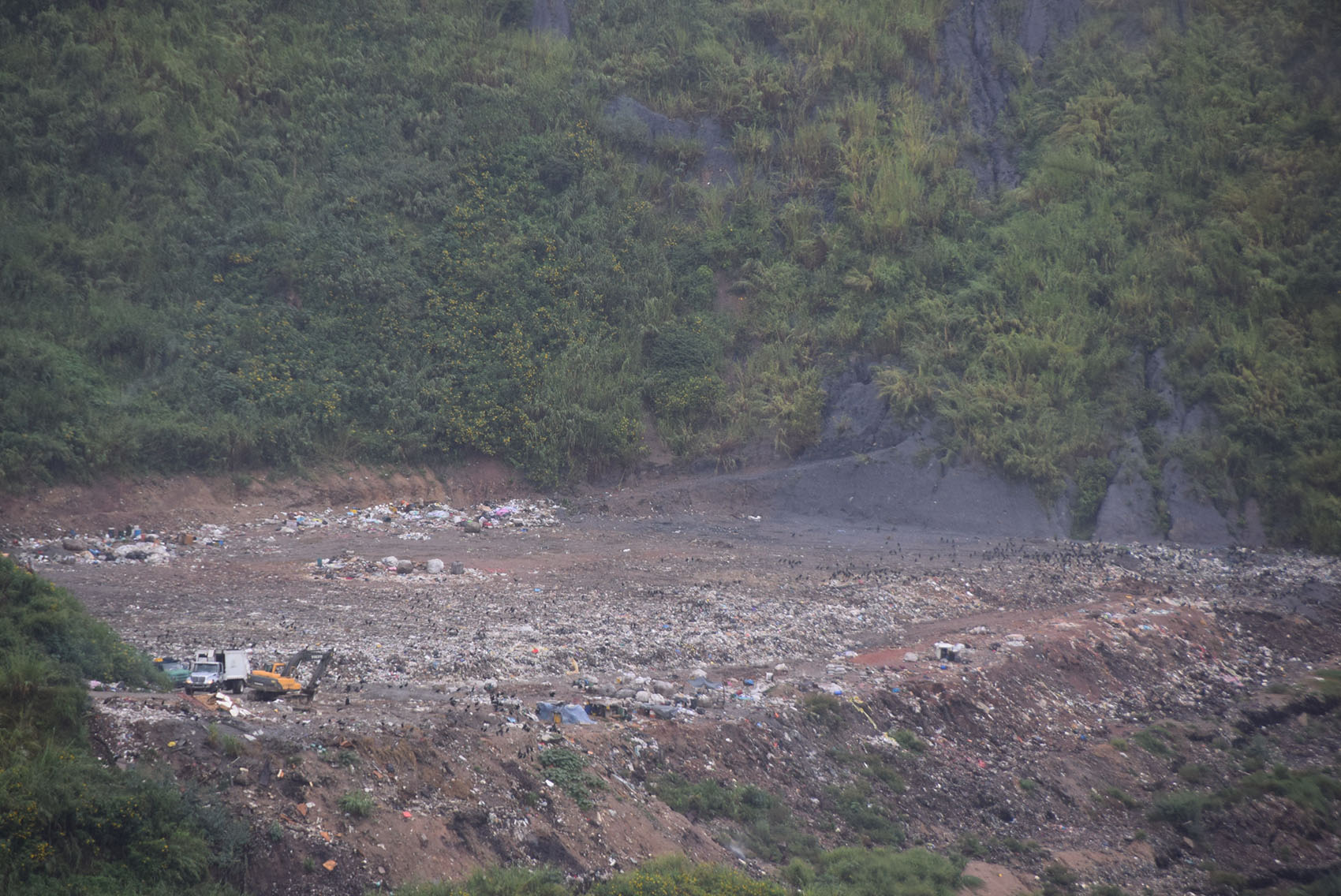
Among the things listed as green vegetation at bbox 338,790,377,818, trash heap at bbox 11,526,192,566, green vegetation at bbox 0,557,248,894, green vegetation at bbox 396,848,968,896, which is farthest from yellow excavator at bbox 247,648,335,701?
trash heap at bbox 11,526,192,566

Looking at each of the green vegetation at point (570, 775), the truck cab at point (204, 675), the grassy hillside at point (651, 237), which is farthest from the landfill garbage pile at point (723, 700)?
the grassy hillside at point (651, 237)

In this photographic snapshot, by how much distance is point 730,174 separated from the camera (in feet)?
78.5

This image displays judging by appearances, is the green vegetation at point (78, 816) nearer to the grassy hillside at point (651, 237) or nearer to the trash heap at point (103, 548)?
the trash heap at point (103, 548)

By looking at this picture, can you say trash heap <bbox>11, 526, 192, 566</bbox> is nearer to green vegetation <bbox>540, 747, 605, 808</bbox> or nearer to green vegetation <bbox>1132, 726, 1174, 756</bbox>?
green vegetation <bbox>540, 747, 605, 808</bbox>

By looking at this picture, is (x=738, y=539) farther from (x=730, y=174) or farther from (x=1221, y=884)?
(x=730, y=174)

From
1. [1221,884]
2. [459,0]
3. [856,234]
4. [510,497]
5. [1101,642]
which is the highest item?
[459,0]

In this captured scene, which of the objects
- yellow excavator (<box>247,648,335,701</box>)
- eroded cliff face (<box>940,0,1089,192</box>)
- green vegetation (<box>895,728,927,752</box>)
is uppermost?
eroded cliff face (<box>940,0,1089,192</box>)

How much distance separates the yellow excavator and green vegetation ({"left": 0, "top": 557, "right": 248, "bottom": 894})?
1721 millimetres

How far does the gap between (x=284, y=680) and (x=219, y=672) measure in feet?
2.06

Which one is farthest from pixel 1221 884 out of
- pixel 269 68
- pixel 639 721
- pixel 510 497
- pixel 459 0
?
pixel 459 0

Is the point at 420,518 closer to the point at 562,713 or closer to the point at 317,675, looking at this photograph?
the point at 317,675

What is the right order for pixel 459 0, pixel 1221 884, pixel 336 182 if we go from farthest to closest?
1. pixel 459 0
2. pixel 336 182
3. pixel 1221 884

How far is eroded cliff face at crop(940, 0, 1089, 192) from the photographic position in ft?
81.8

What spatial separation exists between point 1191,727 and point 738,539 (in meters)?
7.64
